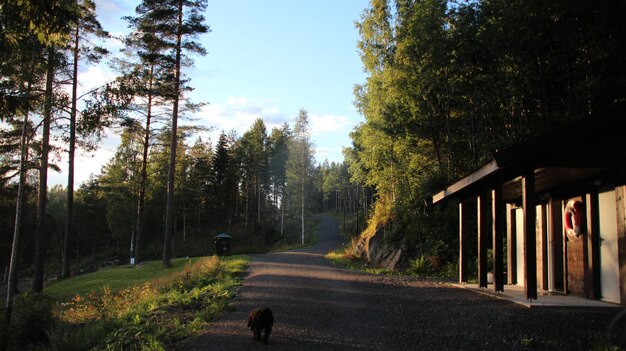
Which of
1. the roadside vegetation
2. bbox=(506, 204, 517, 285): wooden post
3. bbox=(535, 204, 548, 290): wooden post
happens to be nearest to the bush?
the roadside vegetation

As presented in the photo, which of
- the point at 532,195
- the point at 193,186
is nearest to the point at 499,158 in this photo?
the point at 532,195

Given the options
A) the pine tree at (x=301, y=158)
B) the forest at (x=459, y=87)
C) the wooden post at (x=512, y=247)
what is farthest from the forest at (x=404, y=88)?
the pine tree at (x=301, y=158)

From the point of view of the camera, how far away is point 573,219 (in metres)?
9.32

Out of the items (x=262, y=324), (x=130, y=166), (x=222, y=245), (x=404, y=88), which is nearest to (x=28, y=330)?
(x=262, y=324)

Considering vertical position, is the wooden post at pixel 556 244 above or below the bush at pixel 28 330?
above

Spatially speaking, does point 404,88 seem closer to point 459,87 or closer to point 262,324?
point 459,87

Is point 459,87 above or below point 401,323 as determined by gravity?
above

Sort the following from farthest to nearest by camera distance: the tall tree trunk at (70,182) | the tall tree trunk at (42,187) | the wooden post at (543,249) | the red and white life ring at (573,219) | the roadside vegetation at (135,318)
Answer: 1. the tall tree trunk at (70,182)
2. the tall tree trunk at (42,187)
3. the wooden post at (543,249)
4. the red and white life ring at (573,219)
5. the roadside vegetation at (135,318)

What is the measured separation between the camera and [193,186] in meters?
54.5

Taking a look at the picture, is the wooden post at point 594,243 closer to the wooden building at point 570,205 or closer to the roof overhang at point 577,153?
the wooden building at point 570,205

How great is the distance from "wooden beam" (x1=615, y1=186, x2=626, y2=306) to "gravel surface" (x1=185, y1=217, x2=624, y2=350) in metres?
0.60

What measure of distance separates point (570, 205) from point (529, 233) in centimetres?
195

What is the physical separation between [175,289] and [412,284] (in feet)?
21.6

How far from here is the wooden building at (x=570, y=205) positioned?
771 centimetres
